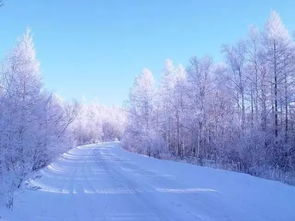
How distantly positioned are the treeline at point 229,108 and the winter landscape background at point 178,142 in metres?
0.12

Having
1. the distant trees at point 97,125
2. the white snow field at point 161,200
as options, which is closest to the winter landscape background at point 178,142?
the white snow field at point 161,200

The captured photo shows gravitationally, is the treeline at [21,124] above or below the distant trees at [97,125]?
below

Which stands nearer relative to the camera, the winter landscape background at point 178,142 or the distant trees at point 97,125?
the winter landscape background at point 178,142

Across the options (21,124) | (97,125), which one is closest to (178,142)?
(21,124)

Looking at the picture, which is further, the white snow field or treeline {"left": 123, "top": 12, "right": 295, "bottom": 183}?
treeline {"left": 123, "top": 12, "right": 295, "bottom": 183}

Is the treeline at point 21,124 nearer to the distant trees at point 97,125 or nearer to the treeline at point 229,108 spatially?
the treeline at point 229,108

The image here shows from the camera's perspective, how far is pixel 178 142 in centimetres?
4503

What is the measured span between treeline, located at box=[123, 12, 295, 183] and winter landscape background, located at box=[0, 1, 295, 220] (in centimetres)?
12

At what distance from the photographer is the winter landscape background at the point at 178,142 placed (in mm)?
9727

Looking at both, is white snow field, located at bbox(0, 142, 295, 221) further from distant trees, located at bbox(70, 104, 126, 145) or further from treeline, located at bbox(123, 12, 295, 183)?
distant trees, located at bbox(70, 104, 126, 145)

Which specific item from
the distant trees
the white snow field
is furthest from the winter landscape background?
the distant trees

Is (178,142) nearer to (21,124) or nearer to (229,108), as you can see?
(229,108)

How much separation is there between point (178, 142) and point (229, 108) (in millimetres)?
7858

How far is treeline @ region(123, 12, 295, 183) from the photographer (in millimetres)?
21266
